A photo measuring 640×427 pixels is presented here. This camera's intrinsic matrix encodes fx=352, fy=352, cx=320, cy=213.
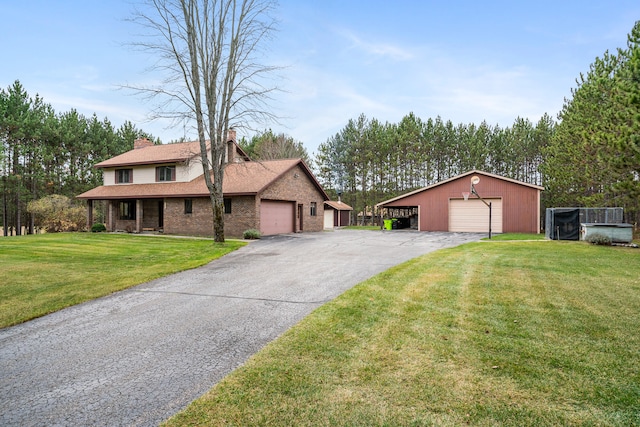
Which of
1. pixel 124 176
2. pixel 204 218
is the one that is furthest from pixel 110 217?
pixel 204 218

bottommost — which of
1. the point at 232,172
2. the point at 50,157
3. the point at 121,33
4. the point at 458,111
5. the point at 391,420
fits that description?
the point at 391,420

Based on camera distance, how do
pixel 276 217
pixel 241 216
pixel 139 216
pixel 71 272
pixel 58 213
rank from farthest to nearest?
pixel 58 213 → pixel 139 216 → pixel 276 217 → pixel 241 216 → pixel 71 272

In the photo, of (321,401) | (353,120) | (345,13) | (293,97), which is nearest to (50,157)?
(293,97)

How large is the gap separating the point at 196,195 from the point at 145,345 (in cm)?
1758

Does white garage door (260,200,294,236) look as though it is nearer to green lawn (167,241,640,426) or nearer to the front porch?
the front porch

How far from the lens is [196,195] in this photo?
20828mm

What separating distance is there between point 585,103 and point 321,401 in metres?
25.6

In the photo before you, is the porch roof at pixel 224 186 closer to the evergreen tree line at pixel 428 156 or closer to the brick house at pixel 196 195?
the brick house at pixel 196 195

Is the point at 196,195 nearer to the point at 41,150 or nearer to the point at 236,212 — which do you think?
the point at 236,212

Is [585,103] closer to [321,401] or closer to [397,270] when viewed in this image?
[397,270]

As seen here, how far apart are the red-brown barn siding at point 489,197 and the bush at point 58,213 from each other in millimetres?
24293

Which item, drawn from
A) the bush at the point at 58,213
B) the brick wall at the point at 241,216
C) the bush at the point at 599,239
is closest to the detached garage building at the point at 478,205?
the bush at the point at 599,239

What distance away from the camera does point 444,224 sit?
2594 cm

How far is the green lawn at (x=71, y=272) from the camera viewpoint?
6.15 meters
